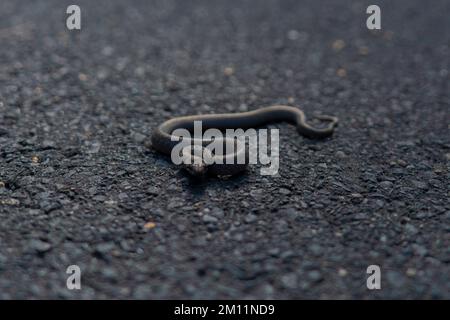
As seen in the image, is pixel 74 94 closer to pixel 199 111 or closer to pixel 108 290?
pixel 199 111

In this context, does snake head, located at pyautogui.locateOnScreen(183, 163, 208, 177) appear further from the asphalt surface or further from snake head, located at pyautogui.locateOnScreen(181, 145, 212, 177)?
the asphalt surface

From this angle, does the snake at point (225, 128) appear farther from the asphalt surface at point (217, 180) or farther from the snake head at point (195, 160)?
the asphalt surface at point (217, 180)

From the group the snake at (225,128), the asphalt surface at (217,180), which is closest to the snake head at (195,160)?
the snake at (225,128)

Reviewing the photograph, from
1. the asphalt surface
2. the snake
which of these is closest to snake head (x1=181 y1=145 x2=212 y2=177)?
the snake

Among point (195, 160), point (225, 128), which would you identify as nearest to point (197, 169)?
point (195, 160)
